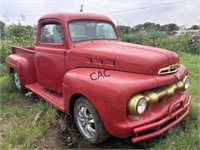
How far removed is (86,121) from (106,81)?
750mm

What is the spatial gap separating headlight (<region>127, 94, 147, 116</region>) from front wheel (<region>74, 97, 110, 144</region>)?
0.50 metres

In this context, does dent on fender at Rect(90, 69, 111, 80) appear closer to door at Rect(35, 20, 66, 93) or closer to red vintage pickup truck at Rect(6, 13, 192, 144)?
red vintage pickup truck at Rect(6, 13, 192, 144)

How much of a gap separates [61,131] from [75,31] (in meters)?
1.70

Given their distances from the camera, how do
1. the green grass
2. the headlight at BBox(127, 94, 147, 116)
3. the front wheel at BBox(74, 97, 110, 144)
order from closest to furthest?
1. the headlight at BBox(127, 94, 147, 116)
2. the front wheel at BBox(74, 97, 110, 144)
3. the green grass

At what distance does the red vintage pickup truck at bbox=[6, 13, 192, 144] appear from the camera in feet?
9.95

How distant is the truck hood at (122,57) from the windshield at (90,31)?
32cm

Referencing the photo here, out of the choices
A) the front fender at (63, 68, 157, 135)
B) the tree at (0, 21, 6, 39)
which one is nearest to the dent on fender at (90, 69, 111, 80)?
the front fender at (63, 68, 157, 135)

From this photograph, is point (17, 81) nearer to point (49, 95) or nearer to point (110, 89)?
point (49, 95)

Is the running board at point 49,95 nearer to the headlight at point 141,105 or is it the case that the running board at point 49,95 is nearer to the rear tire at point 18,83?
the rear tire at point 18,83

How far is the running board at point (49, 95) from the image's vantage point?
4.25 metres

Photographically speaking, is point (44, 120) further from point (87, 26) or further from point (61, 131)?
point (87, 26)

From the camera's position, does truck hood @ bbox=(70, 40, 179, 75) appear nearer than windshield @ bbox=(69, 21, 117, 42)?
Yes

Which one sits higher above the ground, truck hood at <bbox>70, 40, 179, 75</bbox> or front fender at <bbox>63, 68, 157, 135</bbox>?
truck hood at <bbox>70, 40, 179, 75</bbox>

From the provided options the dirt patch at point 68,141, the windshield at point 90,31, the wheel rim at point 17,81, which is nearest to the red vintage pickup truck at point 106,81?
the windshield at point 90,31
